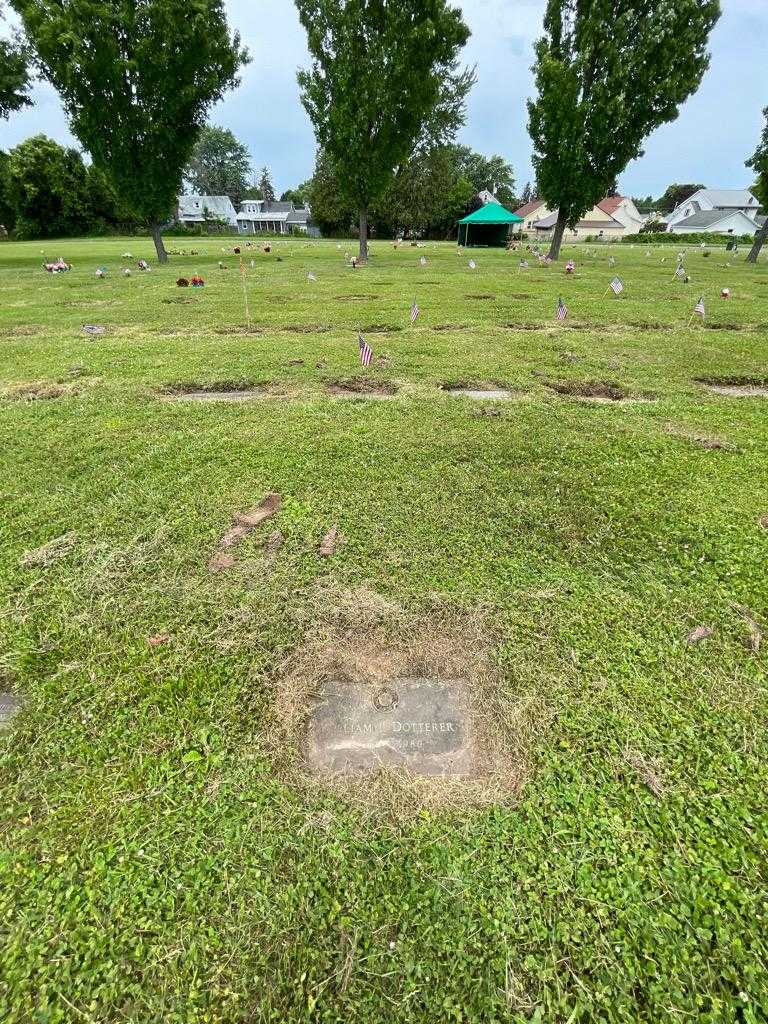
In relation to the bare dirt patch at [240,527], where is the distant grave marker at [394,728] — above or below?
below

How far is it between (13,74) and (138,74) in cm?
799

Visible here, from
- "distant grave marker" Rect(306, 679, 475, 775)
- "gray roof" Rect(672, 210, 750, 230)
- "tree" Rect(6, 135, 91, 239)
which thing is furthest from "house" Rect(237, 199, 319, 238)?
"distant grave marker" Rect(306, 679, 475, 775)

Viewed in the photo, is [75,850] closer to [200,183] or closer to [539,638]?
[539,638]

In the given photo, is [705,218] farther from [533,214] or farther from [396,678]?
[396,678]

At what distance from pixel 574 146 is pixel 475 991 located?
24.2m

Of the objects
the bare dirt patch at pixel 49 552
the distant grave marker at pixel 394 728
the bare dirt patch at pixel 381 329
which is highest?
the bare dirt patch at pixel 381 329

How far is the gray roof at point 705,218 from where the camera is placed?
5606 cm

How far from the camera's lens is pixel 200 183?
80562 millimetres

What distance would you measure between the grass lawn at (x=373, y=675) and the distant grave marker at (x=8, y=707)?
3cm

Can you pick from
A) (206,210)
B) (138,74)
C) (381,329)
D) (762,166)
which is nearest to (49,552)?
(381,329)

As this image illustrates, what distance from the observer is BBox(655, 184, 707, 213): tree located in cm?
7869

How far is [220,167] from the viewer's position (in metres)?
79.9

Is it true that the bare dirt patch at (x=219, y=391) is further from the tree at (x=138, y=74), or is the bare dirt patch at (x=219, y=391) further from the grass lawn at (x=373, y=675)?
the tree at (x=138, y=74)

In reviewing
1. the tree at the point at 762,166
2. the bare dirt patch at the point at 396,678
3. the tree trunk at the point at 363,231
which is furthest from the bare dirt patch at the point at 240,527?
the tree at the point at 762,166
